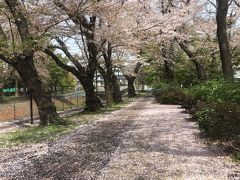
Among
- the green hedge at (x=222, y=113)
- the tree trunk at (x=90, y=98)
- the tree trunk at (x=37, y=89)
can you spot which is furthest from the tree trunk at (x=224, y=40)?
the tree trunk at (x=90, y=98)

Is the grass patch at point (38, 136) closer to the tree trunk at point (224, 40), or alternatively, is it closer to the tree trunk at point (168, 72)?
the tree trunk at point (224, 40)

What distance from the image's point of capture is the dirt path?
681cm

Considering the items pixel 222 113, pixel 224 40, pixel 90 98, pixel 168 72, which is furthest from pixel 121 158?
pixel 168 72

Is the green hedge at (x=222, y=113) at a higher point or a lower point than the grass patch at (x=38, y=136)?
higher

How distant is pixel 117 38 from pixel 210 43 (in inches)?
502

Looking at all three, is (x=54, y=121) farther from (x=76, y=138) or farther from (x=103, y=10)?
(x=103, y=10)

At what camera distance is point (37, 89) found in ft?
46.1

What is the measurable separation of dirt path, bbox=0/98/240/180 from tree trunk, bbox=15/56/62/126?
292cm

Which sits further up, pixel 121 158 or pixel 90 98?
pixel 90 98

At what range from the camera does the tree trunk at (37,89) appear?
13.8 meters

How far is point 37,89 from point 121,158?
6967 mm

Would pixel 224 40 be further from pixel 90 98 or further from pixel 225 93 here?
pixel 90 98

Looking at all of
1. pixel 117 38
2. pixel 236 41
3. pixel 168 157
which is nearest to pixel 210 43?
pixel 236 41

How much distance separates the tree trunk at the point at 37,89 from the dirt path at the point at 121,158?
9.58ft
